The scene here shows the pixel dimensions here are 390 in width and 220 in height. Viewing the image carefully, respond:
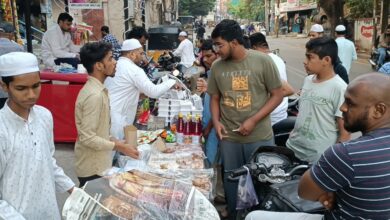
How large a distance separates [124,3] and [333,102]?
484 inches

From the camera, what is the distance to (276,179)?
2.72m

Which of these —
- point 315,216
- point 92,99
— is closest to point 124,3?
point 92,99

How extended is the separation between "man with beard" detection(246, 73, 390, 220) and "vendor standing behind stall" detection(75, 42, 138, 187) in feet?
5.19

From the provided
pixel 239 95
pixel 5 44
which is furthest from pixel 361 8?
pixel 239 95

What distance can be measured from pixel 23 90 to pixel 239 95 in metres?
1.96

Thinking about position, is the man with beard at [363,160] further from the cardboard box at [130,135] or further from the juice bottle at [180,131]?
the juice bottle at [180,131]

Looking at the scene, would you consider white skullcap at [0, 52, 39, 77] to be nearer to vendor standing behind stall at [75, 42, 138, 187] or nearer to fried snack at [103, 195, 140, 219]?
fried snack at [103, 195, 140, 219]

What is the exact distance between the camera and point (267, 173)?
278cm

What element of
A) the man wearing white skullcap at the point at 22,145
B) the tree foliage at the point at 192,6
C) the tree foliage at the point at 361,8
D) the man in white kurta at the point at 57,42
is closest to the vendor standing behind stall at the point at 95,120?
the man wearing white skullcap at the point at 22,145

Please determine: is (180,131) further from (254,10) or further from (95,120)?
(254,10)

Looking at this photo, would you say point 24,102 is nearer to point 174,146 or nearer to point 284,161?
point 284,161

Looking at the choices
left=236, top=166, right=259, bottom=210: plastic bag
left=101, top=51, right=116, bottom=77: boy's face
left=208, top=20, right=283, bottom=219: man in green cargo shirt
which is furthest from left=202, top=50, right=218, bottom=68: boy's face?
left=236, top=166, right=259, bottom=210: plastic bag

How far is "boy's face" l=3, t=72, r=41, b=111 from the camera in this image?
1.96 meters

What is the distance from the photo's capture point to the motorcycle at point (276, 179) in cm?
248
